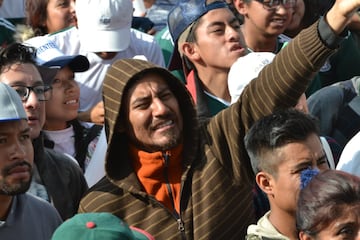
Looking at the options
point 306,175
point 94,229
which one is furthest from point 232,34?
point 94,229

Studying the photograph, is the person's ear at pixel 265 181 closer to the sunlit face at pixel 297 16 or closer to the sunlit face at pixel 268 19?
the sunlit face at pixel 268 19

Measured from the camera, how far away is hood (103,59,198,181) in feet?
15.4

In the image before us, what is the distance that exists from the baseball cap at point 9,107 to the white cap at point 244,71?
1.15 m

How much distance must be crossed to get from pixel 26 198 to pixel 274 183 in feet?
3.26

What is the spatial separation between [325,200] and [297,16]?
128 inches

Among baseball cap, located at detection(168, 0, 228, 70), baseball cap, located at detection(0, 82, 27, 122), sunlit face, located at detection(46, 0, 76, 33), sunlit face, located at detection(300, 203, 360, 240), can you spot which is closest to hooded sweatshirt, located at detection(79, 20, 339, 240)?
baseball cap, located at detection(0, 82, 27, 122)

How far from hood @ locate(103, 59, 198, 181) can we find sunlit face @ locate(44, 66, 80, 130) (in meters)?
0.72

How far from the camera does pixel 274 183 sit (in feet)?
14.2

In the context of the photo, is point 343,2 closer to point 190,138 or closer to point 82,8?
point 190,138

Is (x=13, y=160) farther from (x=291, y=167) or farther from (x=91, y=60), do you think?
(x=91, y=60)

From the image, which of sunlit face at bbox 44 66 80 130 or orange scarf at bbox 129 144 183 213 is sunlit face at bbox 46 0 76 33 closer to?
sunlit face at bbox 44 66 80 130

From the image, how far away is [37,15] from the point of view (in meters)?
6.72

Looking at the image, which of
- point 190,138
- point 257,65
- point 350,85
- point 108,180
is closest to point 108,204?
point 108,180

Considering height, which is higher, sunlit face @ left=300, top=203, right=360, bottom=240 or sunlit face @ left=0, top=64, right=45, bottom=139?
sunlit face @ left=300, top=203, right=360, bottom=240
